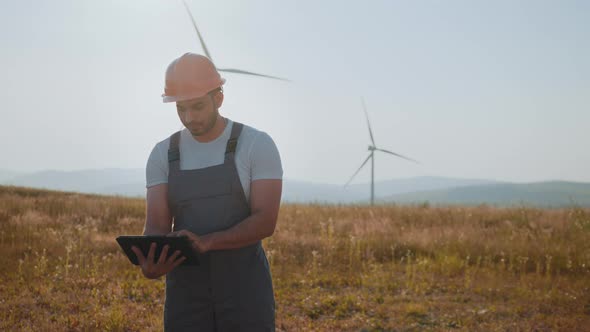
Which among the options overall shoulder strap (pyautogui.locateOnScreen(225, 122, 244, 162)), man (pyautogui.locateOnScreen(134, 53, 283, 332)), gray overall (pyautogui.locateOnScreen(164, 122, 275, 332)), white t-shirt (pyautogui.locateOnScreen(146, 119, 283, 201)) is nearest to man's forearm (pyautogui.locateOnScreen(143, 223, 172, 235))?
man (pyautogui.locateOnScreen(134, 53, 283, 332))

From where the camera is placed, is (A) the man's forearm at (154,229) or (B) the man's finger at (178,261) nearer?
(B) the man's finger at (178,261)

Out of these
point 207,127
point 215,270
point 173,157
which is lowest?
point 215,270

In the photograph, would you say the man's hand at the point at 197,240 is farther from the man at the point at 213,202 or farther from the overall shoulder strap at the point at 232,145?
the overall shoulder strap at the point at 232,145

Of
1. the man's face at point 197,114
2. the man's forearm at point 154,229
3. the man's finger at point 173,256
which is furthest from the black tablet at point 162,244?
the man's face at point 197,114

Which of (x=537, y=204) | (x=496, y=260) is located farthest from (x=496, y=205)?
(x=496, y=260)

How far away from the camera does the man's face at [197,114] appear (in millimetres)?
2826

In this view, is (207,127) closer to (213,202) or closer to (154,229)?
(213,202)

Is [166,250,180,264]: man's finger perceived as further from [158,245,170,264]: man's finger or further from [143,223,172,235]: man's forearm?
[143,223,172,235]: man's forearm

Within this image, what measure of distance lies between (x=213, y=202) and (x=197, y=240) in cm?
28

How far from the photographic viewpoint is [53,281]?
24.6 ft

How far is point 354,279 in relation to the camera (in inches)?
323

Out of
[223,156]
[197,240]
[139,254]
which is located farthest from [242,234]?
[139,254]

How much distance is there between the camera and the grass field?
6.30 metres

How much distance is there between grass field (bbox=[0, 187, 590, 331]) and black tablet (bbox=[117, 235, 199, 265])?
3.29 metres
